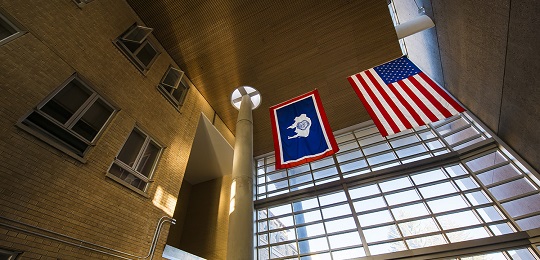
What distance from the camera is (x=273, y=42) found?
10.2 meters

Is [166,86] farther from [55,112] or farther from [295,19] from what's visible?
[295,19]

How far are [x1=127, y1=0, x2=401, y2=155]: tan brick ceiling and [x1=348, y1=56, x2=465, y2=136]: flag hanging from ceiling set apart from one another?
8.99ft

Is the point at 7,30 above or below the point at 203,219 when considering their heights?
above

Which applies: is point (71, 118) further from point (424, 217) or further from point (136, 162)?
point (424, 217)

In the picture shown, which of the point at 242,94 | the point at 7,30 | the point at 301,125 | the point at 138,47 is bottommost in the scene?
the point at 301,125

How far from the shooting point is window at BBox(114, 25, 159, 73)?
7.62m

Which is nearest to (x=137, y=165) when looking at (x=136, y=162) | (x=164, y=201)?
(x=136, y=162)

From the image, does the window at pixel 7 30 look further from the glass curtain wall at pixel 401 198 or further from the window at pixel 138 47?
the glass curtain wall at pixel 401 198

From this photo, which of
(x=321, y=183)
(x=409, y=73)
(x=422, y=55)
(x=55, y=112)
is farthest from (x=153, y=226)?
(x=422, y=55)

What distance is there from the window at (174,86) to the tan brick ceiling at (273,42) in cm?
72

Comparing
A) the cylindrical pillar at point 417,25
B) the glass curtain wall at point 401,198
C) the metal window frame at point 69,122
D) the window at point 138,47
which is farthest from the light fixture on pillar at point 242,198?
the cylindrical pillar at point 417,25

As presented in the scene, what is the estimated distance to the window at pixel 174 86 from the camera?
29.2 ft

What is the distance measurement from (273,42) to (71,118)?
761 cm

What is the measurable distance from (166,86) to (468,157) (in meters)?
12.3
